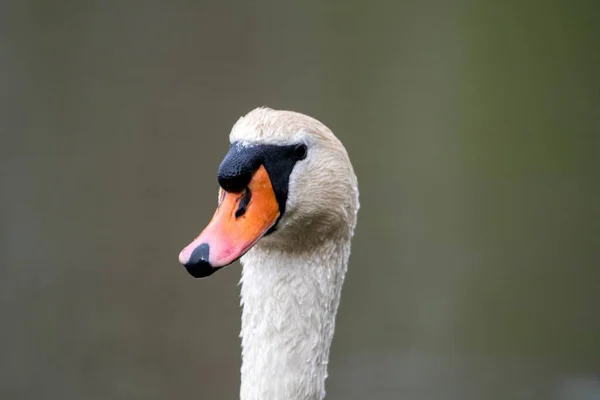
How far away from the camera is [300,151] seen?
3.44 feet

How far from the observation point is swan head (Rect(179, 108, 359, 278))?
3.13 feet

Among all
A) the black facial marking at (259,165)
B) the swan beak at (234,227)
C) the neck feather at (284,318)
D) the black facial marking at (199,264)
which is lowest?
the neck feather at (284,318)

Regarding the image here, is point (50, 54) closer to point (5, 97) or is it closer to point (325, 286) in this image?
point (5, 97)

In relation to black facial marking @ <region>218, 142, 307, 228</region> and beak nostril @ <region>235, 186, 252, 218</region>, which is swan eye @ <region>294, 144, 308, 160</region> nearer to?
black facial marking @ <region>218, 142, 307, 228</region>

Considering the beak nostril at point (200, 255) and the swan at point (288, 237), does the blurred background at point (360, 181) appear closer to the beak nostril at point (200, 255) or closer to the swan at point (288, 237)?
the swan at point (288, 237)

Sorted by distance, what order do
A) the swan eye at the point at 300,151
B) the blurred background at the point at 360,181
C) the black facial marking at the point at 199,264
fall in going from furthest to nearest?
the blurred background at the point at 360,181 < the swan eye at the point at 300,151 < the black facial marking at the point at 199,264

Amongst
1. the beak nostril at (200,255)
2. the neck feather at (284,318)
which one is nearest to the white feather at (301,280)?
the neck feather at (284,318)

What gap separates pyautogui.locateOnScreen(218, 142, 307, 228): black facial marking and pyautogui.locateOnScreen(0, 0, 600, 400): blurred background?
105 cm

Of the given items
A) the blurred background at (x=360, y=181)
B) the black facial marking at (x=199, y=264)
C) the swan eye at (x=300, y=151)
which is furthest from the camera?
the blurred background at (x=360, y=181)

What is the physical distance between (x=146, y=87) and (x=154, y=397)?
3.07 ft

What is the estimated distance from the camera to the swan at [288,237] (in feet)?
3.25

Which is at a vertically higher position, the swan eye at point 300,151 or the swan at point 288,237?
the swan eye at point 300,151

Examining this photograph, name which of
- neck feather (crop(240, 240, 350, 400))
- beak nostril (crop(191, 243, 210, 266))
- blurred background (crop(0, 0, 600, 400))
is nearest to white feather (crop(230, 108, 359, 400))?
neck feather (crop(240, 240, 350, 400))

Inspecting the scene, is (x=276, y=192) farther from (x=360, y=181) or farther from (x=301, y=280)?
(x=360, y=181)
